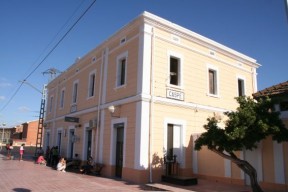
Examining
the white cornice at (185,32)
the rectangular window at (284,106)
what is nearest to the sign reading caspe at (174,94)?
the white cornice at (185,32)

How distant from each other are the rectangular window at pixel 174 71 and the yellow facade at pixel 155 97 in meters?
0.05

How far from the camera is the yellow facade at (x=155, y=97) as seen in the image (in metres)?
12.8

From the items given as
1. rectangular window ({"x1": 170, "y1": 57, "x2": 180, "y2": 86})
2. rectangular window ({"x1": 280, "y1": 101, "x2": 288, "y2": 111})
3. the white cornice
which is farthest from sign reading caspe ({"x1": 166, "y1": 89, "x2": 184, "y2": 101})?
rectangular window ({"x1": 280, "y1": 101, "x2": 288, "y2": 111})

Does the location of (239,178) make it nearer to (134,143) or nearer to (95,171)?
(134,143)

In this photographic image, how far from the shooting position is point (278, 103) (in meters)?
10.2

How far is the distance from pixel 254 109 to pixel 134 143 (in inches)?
215

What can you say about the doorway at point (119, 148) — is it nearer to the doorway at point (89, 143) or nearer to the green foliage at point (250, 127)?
the doorway at point (89, 143)

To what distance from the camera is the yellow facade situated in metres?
12.8

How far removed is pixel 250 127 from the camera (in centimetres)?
936

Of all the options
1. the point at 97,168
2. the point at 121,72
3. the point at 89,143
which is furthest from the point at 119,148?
the point at 89,143

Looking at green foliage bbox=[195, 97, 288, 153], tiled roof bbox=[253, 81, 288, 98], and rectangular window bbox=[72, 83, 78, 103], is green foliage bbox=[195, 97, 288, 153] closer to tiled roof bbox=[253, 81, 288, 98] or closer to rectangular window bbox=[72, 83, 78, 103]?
tiled roof bbox=[253, 81, 288, 98]

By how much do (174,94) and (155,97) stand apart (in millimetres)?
1304

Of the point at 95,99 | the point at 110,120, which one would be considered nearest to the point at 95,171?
the point at 110,120

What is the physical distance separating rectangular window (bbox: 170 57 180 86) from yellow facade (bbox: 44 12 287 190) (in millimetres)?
52
